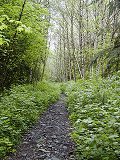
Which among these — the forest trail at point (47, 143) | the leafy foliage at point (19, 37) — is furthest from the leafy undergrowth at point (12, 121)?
the leafy foliage at point (19, 37)

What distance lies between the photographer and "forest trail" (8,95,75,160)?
6454 mm

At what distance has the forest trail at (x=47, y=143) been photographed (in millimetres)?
6454

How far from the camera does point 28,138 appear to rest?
8.02 m

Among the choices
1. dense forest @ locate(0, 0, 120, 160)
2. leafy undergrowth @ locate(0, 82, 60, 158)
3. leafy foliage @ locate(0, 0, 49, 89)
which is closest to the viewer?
dense forest @ locate(0, 0, 120, 160)

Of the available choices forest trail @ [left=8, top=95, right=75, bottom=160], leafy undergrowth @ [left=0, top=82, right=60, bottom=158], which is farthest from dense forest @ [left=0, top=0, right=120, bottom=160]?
forest trail @ [left=8, top=95, right=75, bottom=160]

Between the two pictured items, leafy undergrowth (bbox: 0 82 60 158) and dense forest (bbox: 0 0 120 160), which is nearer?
dense forest (bbox: 0 0 120 160)

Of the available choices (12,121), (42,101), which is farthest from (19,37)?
(12,121)

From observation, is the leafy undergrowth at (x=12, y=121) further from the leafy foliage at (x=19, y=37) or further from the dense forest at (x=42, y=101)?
the leafy foliage at (x=19, y=37)

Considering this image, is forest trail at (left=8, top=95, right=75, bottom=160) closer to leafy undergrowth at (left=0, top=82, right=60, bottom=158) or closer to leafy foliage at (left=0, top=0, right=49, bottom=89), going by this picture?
leafy undergrowth at (left=0, top=82, right=60, bottom=158)

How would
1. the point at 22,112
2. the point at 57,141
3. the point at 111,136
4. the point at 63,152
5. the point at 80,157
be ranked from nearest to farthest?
the point at 111,136 → the point at 80,157 → the point at 63,152 → the point at 57,141 → the point at 22,112

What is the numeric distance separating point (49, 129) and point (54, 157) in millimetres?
2979

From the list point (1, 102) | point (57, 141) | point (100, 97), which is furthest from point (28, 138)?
point (100, 97)

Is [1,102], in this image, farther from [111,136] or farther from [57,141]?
[111,136]

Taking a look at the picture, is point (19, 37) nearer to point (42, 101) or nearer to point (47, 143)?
point (42, 101)
